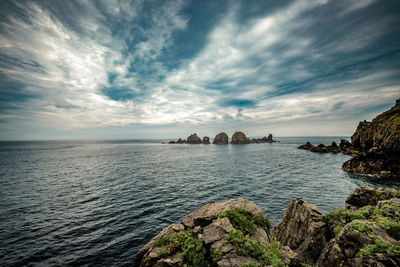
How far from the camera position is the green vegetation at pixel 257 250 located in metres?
7.21

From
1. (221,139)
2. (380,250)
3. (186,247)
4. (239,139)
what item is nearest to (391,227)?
(380,250)

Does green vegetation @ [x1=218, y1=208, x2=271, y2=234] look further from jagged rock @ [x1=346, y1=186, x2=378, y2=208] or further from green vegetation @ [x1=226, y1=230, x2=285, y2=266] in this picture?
jagged rock @ [x1=346, y1=186, x2=378, y2=208]

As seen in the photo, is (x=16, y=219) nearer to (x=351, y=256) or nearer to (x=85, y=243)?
(x=85, y=243)

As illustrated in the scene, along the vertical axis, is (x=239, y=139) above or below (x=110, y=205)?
above

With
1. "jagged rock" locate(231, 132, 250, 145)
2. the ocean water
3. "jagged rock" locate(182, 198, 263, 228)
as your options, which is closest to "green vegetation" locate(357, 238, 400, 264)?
"jagged rock" locate(182, 198, 263, 228)

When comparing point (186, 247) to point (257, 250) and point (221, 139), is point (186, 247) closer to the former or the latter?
point (257, 250)

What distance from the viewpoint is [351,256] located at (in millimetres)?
7406

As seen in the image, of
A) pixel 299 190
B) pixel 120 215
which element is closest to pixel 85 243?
pixel 120 215

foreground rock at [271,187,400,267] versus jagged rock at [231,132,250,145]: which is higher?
jagged rock at [231,132,250,145]

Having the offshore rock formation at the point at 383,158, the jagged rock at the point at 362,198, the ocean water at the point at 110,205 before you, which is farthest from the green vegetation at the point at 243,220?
the offshore rock formation at the point at 383,158

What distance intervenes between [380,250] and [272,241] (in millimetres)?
4691

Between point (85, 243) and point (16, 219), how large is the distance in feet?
41.1

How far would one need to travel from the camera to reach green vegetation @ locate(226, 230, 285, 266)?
7215 millimetres

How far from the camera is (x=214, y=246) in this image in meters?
8.02
